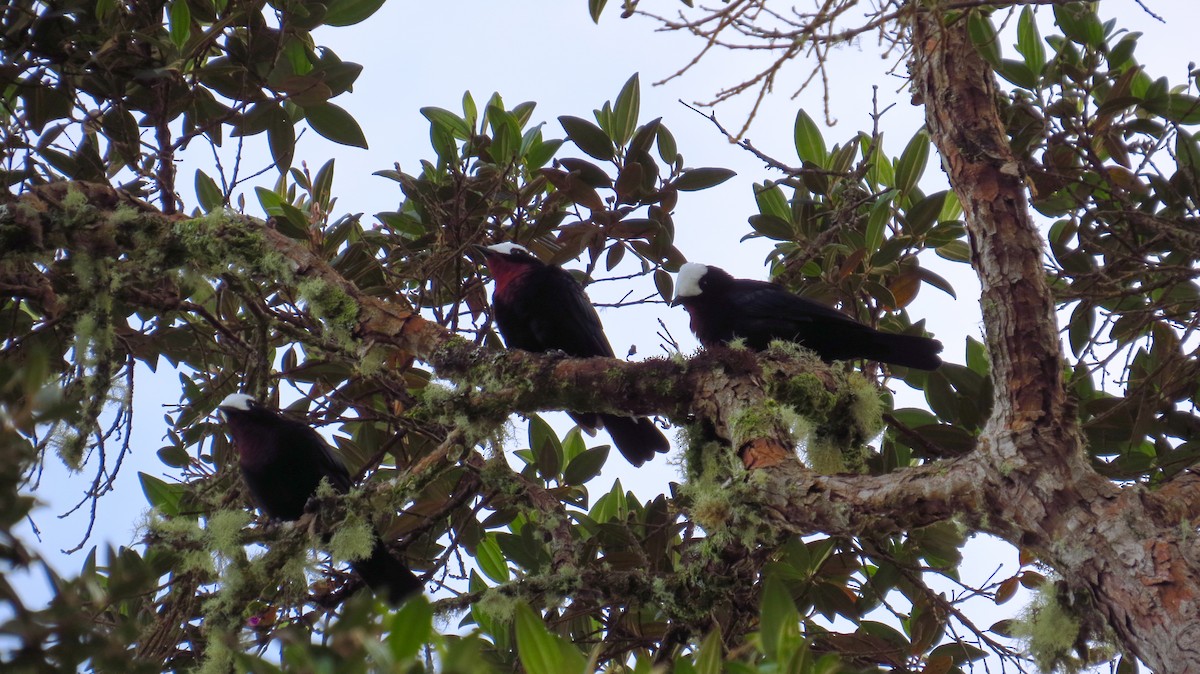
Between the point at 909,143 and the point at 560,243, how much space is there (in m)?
1.35

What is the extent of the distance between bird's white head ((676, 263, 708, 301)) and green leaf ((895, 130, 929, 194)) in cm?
78

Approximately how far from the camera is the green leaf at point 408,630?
0.97 m

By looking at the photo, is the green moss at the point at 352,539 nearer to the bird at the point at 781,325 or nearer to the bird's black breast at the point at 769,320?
the bird at the point at 781,325

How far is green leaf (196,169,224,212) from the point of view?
12.1 feet

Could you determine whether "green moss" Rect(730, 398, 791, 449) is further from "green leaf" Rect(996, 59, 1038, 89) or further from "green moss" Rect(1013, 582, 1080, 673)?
"green leaf" Rect(996, 59, 1038, 89)

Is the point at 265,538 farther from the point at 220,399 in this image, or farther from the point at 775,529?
the point at 220,399

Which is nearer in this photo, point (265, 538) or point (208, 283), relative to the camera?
point (265, 538)

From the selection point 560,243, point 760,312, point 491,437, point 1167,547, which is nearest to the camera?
point 1167,547

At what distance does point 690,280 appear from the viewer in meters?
3.71

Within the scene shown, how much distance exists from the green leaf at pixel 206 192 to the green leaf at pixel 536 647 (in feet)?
9.72

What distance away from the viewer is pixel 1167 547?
60.2 inches

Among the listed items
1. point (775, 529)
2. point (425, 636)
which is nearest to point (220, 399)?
point (775, 529)

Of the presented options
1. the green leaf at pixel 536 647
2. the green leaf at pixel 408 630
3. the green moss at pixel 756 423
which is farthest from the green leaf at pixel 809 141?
the green leaf at pixel 408 630

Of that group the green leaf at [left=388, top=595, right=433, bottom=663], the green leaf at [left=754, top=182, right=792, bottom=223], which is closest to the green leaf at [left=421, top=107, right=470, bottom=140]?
the green leaf at [left=754, top=182, right=792, bottom=223]
